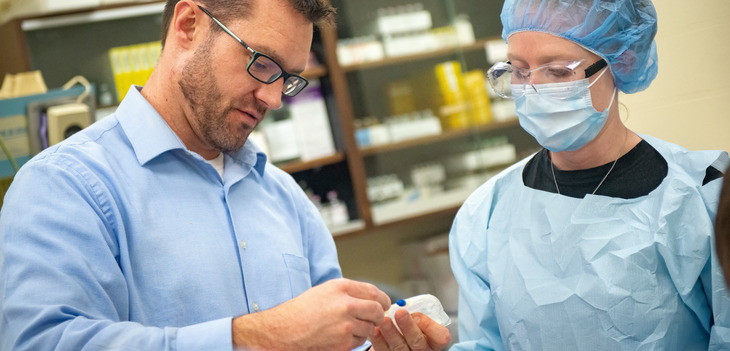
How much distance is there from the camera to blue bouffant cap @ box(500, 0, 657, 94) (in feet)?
5.04

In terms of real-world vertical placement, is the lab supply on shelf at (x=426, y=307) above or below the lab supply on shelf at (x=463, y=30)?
below

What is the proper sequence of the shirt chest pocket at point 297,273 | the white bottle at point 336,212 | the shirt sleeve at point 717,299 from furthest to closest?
the white bottle at point 336,212, the shirt chest pocket at point 297,273, the shirt sleeve at point 717,299

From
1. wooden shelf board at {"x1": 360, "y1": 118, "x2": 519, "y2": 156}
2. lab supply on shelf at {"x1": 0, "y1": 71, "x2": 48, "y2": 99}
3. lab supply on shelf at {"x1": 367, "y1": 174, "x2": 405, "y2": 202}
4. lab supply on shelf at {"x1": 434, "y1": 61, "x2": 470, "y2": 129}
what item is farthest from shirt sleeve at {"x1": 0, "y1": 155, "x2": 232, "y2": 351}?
lab supply on shelf at {"x1": 434, "y1": 61, "x2": 470, "y2": 129}

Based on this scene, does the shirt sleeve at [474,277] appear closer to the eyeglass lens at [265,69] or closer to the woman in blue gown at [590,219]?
the woman in blue gown at [590,219]

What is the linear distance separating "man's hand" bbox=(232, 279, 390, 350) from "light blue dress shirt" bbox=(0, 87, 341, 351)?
0.06m

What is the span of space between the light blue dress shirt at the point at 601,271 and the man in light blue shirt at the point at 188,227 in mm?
244

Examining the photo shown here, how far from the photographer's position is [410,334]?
144 cm

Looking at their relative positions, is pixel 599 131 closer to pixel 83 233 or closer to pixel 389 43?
pixel 83 233

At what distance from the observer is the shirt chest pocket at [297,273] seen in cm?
163

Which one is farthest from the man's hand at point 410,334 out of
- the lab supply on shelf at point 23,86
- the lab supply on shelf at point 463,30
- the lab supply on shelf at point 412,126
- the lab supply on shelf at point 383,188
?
the lab supply on shelf at point 463,30

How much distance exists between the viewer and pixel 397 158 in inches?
174

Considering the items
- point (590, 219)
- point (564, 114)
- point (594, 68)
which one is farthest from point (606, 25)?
point (590, 219)

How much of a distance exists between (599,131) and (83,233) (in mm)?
1152

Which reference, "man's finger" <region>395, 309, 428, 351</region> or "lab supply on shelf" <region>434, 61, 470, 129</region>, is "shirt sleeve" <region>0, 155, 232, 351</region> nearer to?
"man's finger" <region>395, 309, 428, 351</region>
